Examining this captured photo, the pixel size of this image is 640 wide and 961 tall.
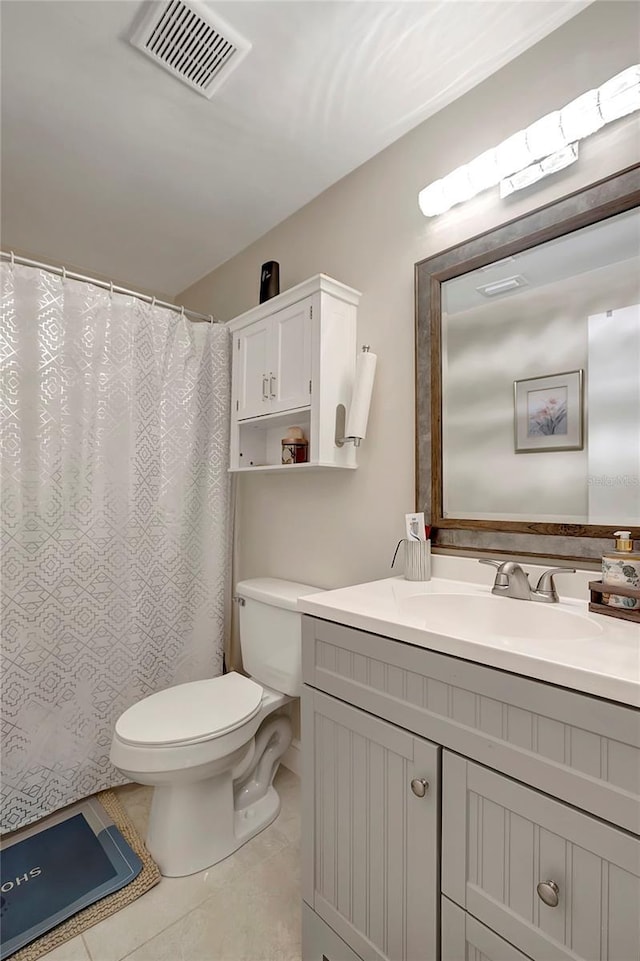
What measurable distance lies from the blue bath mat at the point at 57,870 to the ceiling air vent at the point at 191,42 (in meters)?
2.33

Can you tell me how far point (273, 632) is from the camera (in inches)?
65.6

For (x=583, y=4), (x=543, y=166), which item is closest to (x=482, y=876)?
(x=543, y=166)

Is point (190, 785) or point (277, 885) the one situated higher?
point (190, 785)

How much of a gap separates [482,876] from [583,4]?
6.22ft

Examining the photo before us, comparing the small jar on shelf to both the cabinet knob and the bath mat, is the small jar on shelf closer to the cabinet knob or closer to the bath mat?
the cabinet knob

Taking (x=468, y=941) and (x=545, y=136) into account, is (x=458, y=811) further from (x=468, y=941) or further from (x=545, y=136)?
(x=545, y=136)

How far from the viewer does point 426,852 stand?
838mm

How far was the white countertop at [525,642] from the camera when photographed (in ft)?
2.12

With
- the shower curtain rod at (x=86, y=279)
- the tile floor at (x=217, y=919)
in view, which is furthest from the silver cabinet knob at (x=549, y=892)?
the shower curtain rod at (x=86, y=279)

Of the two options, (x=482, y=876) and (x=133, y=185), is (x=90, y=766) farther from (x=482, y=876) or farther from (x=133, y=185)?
(x=133, y=185)

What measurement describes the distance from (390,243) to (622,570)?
Result: 1232mm

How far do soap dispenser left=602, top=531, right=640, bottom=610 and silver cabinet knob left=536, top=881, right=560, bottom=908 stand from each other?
50 cm

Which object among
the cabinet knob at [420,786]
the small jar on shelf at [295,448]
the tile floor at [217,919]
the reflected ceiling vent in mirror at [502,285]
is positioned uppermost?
the reflected ceiling vent in mirror at [502,285]

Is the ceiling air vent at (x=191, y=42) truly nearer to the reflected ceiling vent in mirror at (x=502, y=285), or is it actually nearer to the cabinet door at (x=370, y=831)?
the reflected ceiling vent in mirror at (x=502, y=285)
